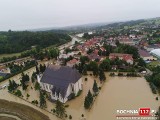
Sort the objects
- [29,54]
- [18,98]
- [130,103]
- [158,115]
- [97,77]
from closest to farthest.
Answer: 1. [158,115]
2. [130,103]
3. [18,98]
4. [97,77]
5. [29,54]

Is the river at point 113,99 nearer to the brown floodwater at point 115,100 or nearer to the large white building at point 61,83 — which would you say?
the brown floodwater at point 115,100

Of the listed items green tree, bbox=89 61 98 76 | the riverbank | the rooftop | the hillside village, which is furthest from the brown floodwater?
the riverbank

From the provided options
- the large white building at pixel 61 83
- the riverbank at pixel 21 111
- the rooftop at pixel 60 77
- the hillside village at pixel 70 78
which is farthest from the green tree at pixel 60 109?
the rooftop at pixel 60 77

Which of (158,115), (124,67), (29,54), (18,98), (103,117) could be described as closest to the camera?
(158,115)

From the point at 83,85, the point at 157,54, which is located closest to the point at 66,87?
the point at 83,85

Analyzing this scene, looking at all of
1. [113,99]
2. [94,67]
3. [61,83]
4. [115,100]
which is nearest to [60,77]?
[61,83]

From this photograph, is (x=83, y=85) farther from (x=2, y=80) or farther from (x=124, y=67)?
(x=2, y=80)
